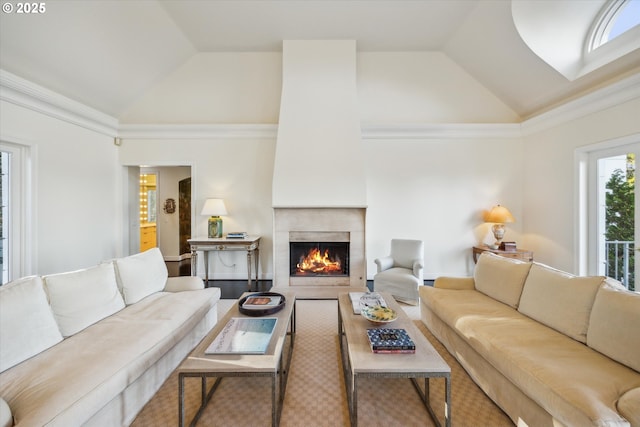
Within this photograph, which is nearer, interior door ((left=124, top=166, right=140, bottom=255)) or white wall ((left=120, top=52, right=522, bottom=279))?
white wall ((left=120, top=52, right=522, bottom=279))

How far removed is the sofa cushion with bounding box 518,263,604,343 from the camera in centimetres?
179

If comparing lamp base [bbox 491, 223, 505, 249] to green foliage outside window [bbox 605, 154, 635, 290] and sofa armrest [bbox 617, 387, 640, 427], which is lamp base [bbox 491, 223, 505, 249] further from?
sofa armrest [bbox 617, 387, 640, 427]

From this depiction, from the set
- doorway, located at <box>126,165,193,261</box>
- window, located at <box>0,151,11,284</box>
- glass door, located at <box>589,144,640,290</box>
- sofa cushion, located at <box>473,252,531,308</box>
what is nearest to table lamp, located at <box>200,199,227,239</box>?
window, located at <box>0,151,11,284</box>

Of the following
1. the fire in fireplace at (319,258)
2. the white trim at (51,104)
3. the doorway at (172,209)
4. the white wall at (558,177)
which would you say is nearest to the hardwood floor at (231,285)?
the fire in fireplace at (319,258)

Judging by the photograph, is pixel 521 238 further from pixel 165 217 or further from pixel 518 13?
pixel 165 217

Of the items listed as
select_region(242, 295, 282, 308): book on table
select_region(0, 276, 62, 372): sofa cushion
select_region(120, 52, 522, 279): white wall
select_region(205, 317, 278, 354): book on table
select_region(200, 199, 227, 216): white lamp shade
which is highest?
select_region(120, 52, 522, 279): white wall

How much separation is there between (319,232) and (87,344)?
2917 mm

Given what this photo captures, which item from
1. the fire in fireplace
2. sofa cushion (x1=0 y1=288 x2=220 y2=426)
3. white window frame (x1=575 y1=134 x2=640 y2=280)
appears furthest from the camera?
the fire in fireplace

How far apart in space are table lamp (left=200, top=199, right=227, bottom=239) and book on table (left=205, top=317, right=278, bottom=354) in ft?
8.88

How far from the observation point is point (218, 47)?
15.1ft

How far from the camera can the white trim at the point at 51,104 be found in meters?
3.08

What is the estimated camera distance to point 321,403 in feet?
6.03

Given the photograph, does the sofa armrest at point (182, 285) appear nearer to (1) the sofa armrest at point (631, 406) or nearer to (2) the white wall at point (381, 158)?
(2) the white wall at point (381, 158)

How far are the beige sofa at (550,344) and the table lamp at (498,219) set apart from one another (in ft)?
6.64
